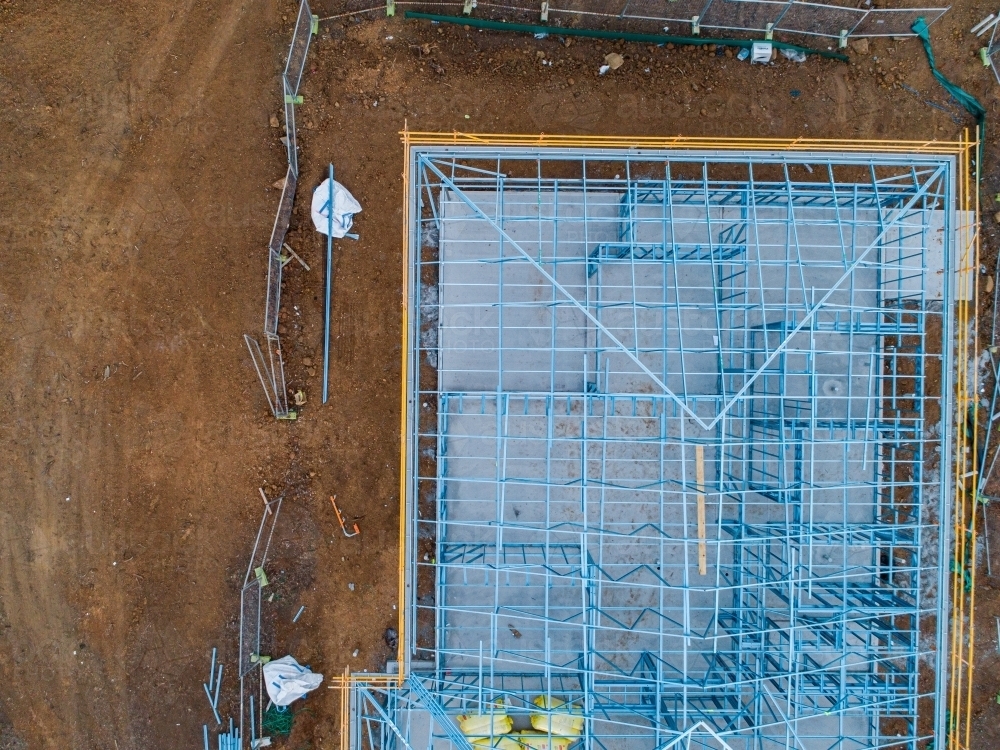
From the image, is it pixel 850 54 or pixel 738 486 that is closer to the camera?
pixel 738 486

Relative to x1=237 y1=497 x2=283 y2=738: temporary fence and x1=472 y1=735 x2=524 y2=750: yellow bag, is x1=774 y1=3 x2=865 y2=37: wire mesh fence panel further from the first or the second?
x1=472 y1=735 x2=524 y2=750: yellow bag

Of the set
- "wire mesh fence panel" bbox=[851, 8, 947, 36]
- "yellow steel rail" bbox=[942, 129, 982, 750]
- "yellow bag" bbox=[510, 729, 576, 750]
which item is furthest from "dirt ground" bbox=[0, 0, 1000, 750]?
"yellow steel rail" bbox=[942, 129, 982, 750]

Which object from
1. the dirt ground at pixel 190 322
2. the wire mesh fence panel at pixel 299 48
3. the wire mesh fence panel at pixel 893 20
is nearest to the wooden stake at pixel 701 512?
the dirt ground at pixel 190 322

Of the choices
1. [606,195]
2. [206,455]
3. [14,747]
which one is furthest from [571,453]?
[14,747]

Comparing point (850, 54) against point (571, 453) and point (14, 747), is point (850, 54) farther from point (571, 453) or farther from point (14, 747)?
point (14, 747)

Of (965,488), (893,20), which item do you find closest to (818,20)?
(893,20)

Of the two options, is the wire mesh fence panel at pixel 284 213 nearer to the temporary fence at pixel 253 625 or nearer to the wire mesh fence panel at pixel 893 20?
the temporary fence at pixel 253 625
